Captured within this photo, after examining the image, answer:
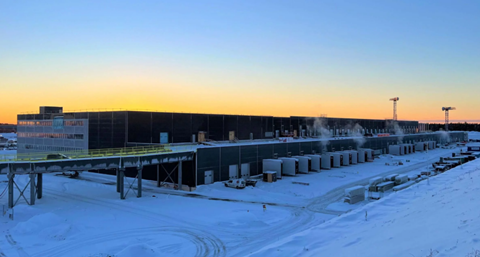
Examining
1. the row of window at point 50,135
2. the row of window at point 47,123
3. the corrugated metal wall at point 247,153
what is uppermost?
the row of window at point 47,123

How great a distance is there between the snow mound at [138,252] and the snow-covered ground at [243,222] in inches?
2.2

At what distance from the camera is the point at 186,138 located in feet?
196

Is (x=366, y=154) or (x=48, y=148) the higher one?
(x=48, y=148)

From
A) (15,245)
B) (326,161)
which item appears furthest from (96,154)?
(326,161)

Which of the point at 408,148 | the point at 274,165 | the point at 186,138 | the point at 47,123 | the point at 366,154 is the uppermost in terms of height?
the point at 47,123

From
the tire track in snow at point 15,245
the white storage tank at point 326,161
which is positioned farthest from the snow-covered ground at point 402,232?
the white storage tank at point 326,161

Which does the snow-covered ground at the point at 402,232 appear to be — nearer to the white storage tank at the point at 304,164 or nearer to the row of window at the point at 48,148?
the white storage tank at the point at 304,164

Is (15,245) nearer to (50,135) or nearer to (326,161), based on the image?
(50,135)

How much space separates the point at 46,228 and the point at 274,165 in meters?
33.9

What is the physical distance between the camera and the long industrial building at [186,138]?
45469mm

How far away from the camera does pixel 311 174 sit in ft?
184

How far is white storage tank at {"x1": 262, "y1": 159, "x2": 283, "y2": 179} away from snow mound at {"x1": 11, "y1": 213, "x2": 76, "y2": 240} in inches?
1265

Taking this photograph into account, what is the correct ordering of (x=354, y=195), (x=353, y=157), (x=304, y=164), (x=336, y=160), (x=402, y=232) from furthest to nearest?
1. (x=353, y=157)
2. (x=336, y=160)
3. (x=304, y=164)
4. (x=354, y=195)
5. (x=402, y=232)

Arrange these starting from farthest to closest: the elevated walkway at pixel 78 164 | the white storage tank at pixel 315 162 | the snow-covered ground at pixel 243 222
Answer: the white storage tank at pixel 315 162, the elevated walkway at pixel 78 164, the snow-covered ground at pixel 243 222
